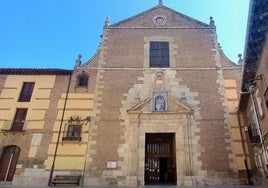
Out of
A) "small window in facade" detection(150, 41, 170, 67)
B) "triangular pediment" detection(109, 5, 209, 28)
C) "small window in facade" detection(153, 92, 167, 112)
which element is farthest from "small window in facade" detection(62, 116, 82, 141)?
"triangular pediment" detection(109, 5, 209, 28)

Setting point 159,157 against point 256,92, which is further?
point 159,157

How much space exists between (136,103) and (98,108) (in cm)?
237

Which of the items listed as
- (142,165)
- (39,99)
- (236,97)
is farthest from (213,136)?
(39,99)

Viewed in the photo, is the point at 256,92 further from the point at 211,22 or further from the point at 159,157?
the point at 211,22

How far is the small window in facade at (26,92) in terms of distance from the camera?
49.6 ft

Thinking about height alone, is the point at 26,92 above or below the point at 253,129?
above

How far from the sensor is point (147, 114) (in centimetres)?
1416

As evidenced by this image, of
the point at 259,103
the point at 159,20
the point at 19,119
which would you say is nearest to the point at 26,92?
the point at 19,119

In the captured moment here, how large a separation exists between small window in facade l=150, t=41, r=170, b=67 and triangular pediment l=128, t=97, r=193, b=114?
2.93 m

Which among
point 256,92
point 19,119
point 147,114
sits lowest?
point 19,119

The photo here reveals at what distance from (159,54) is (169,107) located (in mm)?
4286

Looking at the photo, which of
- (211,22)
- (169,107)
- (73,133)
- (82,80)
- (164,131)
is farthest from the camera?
(211,22)

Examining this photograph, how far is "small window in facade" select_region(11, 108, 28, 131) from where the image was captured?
1419 centimetres

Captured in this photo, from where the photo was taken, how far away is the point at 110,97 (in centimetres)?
1495
